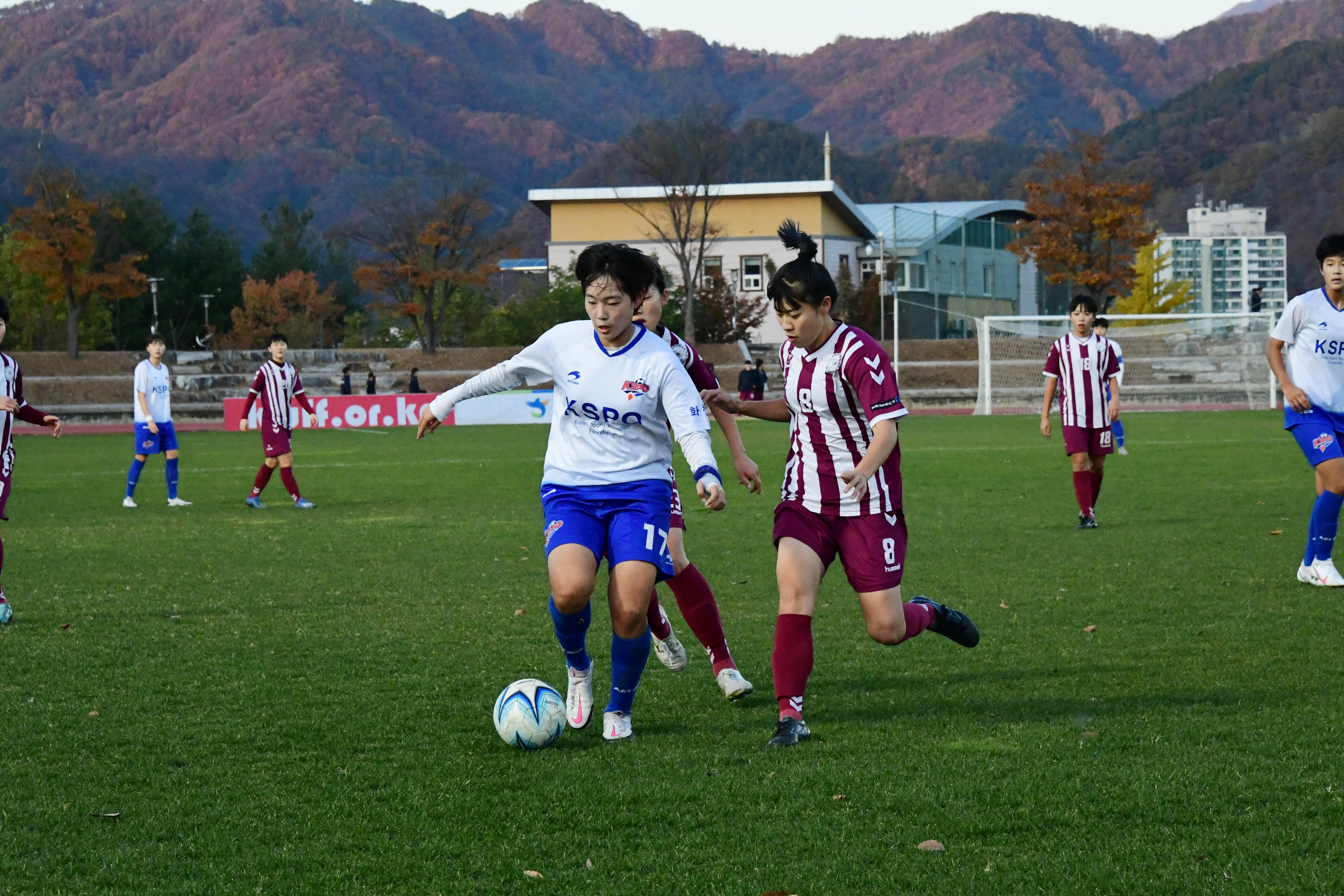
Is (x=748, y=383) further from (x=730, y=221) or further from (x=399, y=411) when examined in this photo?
(x=730, y=221)

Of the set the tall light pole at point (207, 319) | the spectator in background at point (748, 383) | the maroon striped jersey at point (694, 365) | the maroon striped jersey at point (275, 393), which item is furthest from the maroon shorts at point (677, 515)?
the tall light pole at point (207, 319)

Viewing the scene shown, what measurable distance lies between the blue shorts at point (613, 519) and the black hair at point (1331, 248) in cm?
451

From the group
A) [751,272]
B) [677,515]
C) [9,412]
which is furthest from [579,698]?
[751,272]

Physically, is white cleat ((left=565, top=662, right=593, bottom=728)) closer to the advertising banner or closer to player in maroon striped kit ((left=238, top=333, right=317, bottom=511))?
player in maroon striped kit ((left=238, top=333, right=317, bottom=511))

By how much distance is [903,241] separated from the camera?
214 feet

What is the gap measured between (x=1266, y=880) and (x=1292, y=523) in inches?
347

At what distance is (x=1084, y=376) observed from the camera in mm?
11570

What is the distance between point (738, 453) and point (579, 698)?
3.80 ft

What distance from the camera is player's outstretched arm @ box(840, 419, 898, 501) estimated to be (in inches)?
191

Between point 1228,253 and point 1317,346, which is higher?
point 1228,253

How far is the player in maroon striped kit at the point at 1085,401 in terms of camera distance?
1148 centimetres

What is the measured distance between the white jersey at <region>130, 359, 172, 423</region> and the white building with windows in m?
115

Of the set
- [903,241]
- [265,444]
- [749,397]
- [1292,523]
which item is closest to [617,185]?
[903,241]

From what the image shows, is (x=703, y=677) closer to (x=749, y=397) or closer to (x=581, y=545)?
(x=581, y=545)
